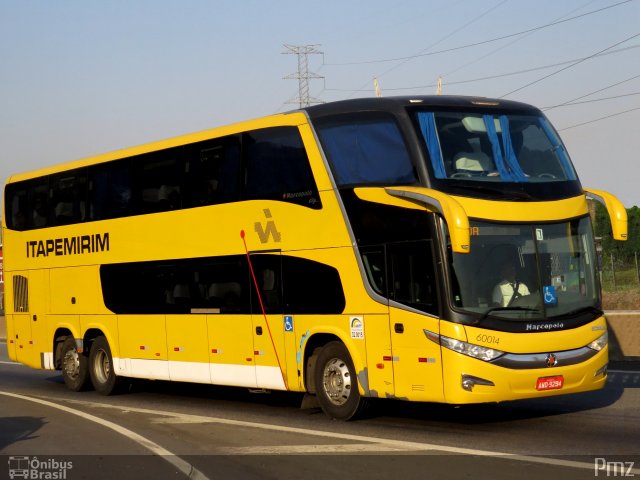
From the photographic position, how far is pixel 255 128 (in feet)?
53.5

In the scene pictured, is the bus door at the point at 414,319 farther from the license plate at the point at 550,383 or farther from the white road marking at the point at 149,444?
the white road marking at the point at 149,444

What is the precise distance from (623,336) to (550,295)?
1058cm

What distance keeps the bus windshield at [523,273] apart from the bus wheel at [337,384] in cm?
233

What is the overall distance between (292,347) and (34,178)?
956cm

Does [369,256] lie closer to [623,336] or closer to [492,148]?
[492,148]

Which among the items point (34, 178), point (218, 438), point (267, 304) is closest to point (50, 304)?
point (34, 178)

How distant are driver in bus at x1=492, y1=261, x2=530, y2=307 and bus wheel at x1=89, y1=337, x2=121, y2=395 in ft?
32.0

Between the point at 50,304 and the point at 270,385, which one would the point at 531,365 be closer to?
the point at 270,385

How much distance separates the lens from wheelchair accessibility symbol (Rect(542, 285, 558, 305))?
1315cm

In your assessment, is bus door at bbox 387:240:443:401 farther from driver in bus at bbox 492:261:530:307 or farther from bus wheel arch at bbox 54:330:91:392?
bus wheel arch at bbox 54:330:91:392

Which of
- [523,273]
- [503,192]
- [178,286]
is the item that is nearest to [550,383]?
[523,273]

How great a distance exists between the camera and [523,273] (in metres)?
13.1

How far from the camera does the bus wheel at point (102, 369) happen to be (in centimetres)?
2048

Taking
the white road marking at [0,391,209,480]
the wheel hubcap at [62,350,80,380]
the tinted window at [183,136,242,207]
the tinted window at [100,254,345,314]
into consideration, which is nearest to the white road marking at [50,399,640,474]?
the white road marking at [0,391,209,480]
